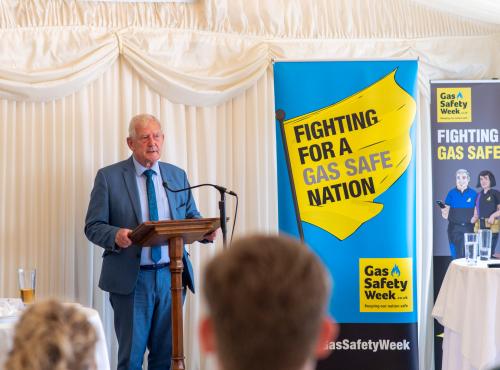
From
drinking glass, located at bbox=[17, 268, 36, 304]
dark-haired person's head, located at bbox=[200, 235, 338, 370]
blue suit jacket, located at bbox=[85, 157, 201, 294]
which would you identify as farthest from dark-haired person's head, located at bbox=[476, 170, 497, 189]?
dark-haired person's head, located at bbox=[200, 235, 338, 370]

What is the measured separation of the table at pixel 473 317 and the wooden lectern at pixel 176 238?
1504 mm

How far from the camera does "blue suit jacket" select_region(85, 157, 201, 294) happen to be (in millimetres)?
4477

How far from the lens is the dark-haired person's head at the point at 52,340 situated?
112 cm

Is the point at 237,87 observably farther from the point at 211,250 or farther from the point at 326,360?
the point at 326,360

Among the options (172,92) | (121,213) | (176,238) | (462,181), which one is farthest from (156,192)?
(462,181)

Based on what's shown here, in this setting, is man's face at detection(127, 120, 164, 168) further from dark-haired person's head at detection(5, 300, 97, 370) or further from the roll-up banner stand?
dark-haired person's head at detection(5, 300, 97, 370)

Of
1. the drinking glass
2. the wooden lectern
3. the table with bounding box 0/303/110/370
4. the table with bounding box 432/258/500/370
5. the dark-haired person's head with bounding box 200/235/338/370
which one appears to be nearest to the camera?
the dark-haired person's head with bounding box 200/235/338/370

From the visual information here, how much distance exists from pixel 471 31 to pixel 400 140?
49.5 inches

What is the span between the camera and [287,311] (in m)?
1.05

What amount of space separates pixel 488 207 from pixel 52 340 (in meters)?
4.90

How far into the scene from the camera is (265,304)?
3.41 ft

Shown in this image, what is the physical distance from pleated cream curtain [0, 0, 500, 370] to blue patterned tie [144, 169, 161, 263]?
70 cm

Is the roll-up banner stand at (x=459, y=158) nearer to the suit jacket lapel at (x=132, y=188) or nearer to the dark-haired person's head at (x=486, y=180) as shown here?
the dark-haired person's head at (x=486, y=180)

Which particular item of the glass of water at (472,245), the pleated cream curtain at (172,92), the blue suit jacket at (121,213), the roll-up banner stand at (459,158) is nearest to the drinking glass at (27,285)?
the blue suit jacket at (121,213)
